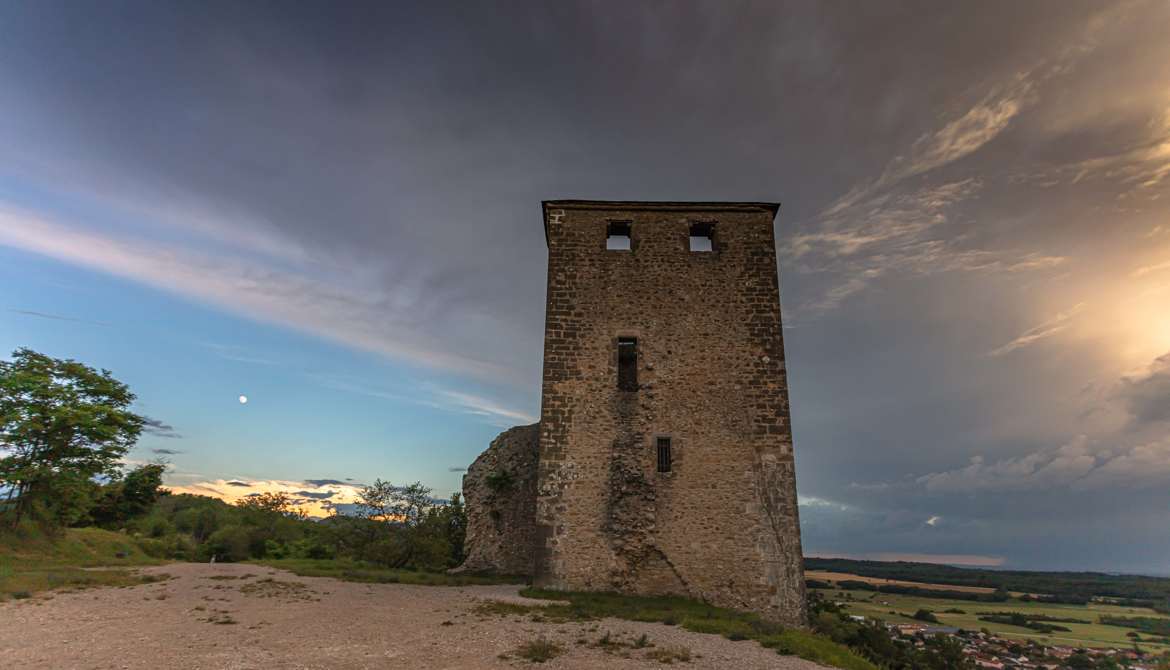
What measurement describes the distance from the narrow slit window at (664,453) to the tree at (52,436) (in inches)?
938

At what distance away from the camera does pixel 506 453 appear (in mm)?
19969

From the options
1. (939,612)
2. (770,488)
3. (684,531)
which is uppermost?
(770,488)

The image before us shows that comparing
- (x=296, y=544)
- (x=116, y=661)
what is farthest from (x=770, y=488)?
(x=296, y=544)

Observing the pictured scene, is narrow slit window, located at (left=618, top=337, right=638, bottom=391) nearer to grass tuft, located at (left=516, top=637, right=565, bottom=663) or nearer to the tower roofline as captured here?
the tower roofline

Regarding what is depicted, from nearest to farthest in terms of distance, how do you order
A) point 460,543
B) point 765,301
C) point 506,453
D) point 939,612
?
1. point 765,301
2. point 506,453
3. point 460,543
4. point 939,612

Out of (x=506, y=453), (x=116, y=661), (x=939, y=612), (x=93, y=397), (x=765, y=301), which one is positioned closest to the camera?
(x=116, y=661)

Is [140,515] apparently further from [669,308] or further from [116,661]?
[669,308]

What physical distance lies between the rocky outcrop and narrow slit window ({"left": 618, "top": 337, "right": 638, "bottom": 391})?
18.7ft

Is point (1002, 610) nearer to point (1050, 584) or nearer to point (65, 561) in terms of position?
point (1050, 584)

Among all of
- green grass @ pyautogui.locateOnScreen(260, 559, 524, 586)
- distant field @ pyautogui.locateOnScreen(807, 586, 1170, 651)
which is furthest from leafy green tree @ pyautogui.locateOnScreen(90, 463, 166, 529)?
distant field @ pyautogui.locateOnScreen(807, 586, 1170, 651)

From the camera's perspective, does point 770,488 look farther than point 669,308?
No

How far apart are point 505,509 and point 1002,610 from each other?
118 ft

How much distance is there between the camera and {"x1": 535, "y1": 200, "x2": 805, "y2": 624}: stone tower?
13.6 meters

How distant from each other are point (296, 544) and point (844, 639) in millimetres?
24009
